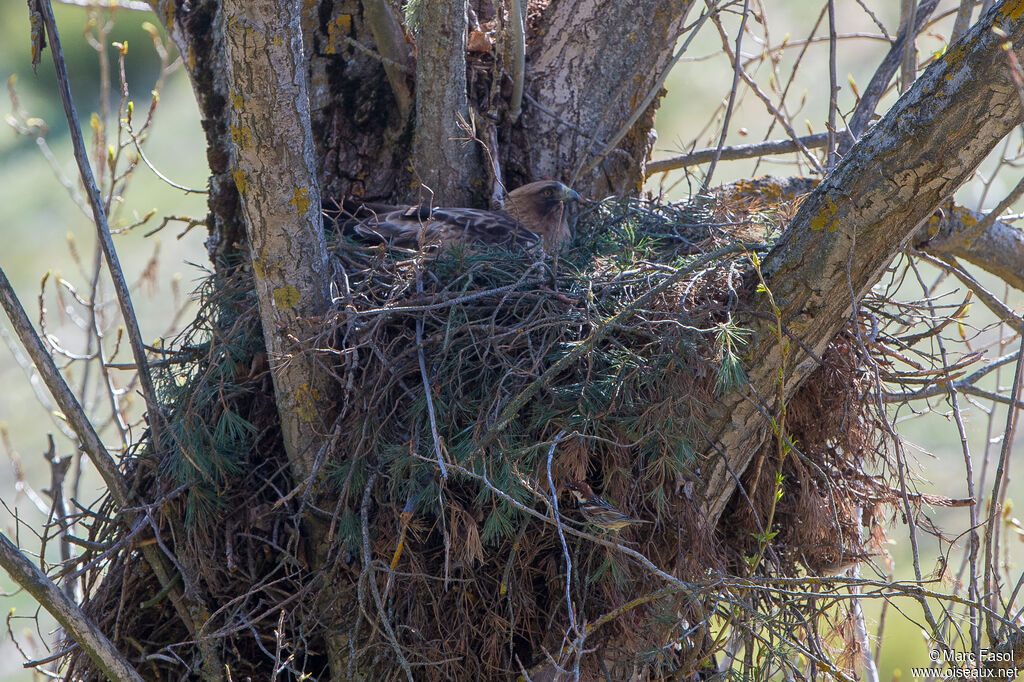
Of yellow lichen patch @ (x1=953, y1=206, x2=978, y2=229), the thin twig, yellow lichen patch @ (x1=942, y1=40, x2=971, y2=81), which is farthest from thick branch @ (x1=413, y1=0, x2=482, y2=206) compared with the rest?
yellow lichen patch @ (x1=953, y1=206, x2=978, y2=229)

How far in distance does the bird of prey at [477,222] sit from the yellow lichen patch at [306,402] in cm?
64

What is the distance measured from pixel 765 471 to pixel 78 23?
2142cm

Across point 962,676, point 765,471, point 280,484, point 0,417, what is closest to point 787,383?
point 765,471

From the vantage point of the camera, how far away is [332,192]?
12.0 ft

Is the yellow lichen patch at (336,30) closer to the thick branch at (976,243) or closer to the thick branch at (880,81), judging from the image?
the thick branch at (880,81)

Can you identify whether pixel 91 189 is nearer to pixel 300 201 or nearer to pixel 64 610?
pixel 300 201

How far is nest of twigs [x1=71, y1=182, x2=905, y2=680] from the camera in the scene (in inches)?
101

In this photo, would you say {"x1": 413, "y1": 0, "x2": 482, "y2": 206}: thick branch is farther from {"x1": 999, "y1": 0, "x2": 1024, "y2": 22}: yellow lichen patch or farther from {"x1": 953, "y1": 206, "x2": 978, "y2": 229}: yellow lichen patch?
{"x1": 953, "y1": 206, "x2": 978, "y2": 229}: yellow lichen patch

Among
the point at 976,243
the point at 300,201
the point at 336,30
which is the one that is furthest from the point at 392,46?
the point at 976,243

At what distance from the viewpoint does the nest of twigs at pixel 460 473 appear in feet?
8.41

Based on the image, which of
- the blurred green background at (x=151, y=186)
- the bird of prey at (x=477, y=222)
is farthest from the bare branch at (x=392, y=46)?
the blurred green background at (x=151, y=186)

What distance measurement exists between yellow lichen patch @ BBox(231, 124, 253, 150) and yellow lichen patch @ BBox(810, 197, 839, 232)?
1556 millimetres

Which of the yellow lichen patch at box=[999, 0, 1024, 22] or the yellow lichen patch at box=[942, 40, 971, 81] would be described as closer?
the yellow lichen patch at box=[999, 0, 1024, 22]

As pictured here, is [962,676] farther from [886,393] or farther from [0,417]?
[0,417]
